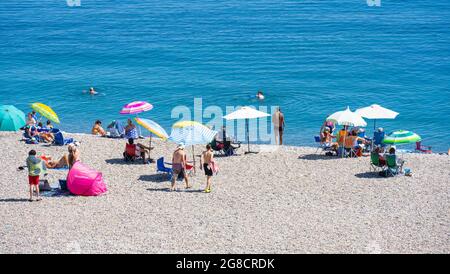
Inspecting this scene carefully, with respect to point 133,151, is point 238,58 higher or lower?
higher

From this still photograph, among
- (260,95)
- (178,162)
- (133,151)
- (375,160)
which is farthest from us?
(260,95)

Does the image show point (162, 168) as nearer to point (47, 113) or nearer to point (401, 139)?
point (47, 113)

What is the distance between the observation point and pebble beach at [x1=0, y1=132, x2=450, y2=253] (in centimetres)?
1488

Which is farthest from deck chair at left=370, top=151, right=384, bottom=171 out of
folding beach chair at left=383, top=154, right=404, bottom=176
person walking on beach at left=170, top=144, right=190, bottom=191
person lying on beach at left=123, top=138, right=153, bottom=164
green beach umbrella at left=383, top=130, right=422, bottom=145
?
person lying on beach at left=123, top=138, right=153, bottom=164

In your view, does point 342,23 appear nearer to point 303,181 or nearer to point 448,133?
point 448,133

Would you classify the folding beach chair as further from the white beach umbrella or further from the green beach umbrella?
the white beach umbrella

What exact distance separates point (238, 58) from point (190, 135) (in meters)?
26.8

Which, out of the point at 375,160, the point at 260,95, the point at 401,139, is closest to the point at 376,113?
the point at 401,139

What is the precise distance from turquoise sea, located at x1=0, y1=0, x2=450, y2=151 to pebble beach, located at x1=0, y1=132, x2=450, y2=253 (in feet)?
33.0

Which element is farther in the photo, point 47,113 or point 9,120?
point 47,113

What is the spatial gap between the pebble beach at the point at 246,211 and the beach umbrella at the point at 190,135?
1.11 meters

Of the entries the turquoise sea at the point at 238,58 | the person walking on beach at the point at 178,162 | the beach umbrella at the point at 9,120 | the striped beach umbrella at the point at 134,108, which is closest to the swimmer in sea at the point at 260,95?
the turquoise sea at the point at 238,58

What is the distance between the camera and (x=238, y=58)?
45.7m
